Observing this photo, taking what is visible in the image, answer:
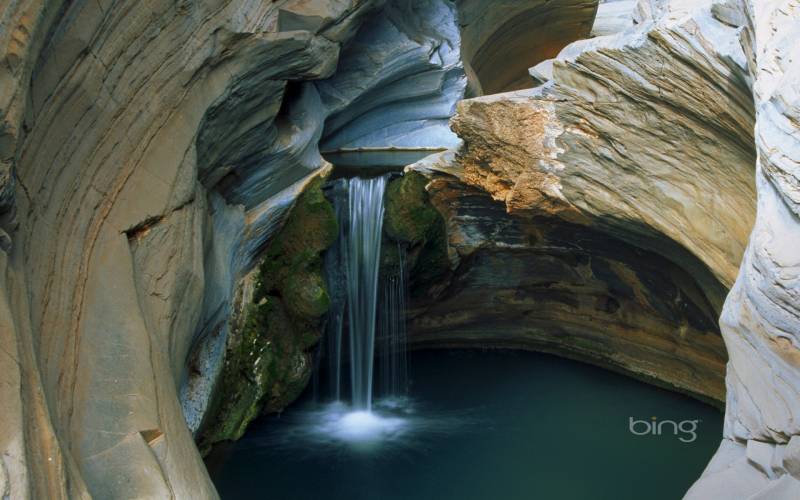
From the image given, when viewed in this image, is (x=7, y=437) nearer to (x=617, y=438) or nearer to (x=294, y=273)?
(x=294, y=273)

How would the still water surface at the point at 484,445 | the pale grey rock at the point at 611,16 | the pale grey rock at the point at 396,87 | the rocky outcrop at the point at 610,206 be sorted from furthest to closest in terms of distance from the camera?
the pale grey rock at the point at 611,16
the pale grey rock at the point at 396,87
the still water surface at the point at 484,445
the rocky outcrop at the point at 610,206

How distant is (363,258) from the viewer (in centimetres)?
854

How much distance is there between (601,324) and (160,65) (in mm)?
5608

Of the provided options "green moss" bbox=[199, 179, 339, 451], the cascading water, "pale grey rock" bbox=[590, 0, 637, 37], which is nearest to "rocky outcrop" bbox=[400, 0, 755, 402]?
the cascading water

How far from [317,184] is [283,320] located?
140 centimetres

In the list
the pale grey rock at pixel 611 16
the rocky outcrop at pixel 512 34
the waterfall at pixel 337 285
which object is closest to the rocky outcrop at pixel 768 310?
the waterfall at pixel 337 285

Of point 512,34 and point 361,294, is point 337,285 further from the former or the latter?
point 512,34

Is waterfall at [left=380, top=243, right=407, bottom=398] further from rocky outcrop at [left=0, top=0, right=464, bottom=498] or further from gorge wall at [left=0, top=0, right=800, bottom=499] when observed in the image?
rocky outcrop at [left=0, top=0, right=464, bottom=498]

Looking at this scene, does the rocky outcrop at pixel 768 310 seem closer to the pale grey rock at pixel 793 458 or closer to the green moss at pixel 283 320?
the pale grey rock at pixel 793 458

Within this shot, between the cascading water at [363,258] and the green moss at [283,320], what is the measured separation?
347 mm

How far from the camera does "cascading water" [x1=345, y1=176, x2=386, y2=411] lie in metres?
8.51

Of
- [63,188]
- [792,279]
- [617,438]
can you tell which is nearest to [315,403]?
[617,438]

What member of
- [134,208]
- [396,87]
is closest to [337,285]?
[134,208]

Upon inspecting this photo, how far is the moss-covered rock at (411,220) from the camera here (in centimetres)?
847
